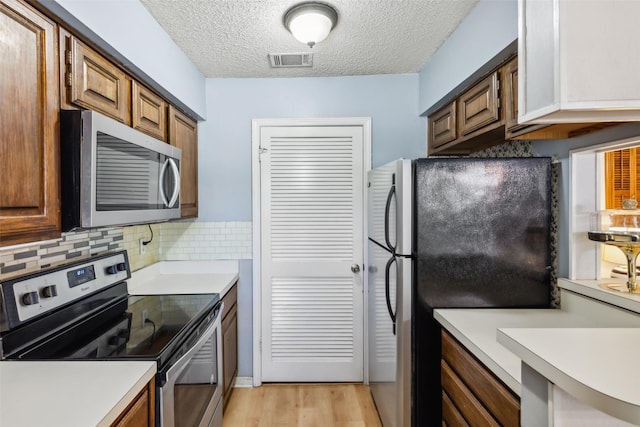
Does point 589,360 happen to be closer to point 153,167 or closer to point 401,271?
point 401,271

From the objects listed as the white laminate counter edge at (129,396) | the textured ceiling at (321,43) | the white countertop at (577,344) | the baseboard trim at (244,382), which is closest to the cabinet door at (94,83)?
the textured ceiling at (321,43)

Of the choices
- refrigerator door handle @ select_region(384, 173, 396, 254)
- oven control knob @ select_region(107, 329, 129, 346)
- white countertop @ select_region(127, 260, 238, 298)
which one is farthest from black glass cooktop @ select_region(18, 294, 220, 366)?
refrigerator door handle @ select_region(384, 173, 396, 254)

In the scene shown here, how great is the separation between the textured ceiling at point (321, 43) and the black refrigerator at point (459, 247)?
0.80 metres

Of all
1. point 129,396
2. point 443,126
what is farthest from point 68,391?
point 443,126

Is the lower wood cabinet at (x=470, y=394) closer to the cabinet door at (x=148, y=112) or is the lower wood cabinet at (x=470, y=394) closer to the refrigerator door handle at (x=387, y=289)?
the refrigerator door handle at (x=387, y=289)

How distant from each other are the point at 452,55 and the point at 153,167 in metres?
1.77

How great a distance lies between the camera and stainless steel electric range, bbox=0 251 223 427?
4.10ft

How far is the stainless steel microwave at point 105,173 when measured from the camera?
124 cm

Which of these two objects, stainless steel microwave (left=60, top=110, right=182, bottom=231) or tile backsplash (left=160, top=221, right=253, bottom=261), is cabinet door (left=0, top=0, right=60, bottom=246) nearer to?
stainless steel microwave (left=60, top=110, right=182, bottom=231)

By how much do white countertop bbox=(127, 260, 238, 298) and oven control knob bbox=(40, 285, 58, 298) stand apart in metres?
0.74

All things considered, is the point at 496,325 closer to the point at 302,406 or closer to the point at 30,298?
the point at 302,406

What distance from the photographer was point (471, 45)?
72.5 inches

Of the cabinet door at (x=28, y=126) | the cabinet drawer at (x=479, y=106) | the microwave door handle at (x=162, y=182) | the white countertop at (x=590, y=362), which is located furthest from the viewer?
the microwave door handle at (x=162, y=182)

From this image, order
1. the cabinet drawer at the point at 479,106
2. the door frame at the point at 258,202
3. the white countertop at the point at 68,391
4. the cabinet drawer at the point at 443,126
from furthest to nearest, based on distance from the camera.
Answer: the door frame at the point at 258,202, the cabinet drawer at the point at 443,126, the cabinet drawer at the point at 479,106, the white countertop at the point at 68,391
